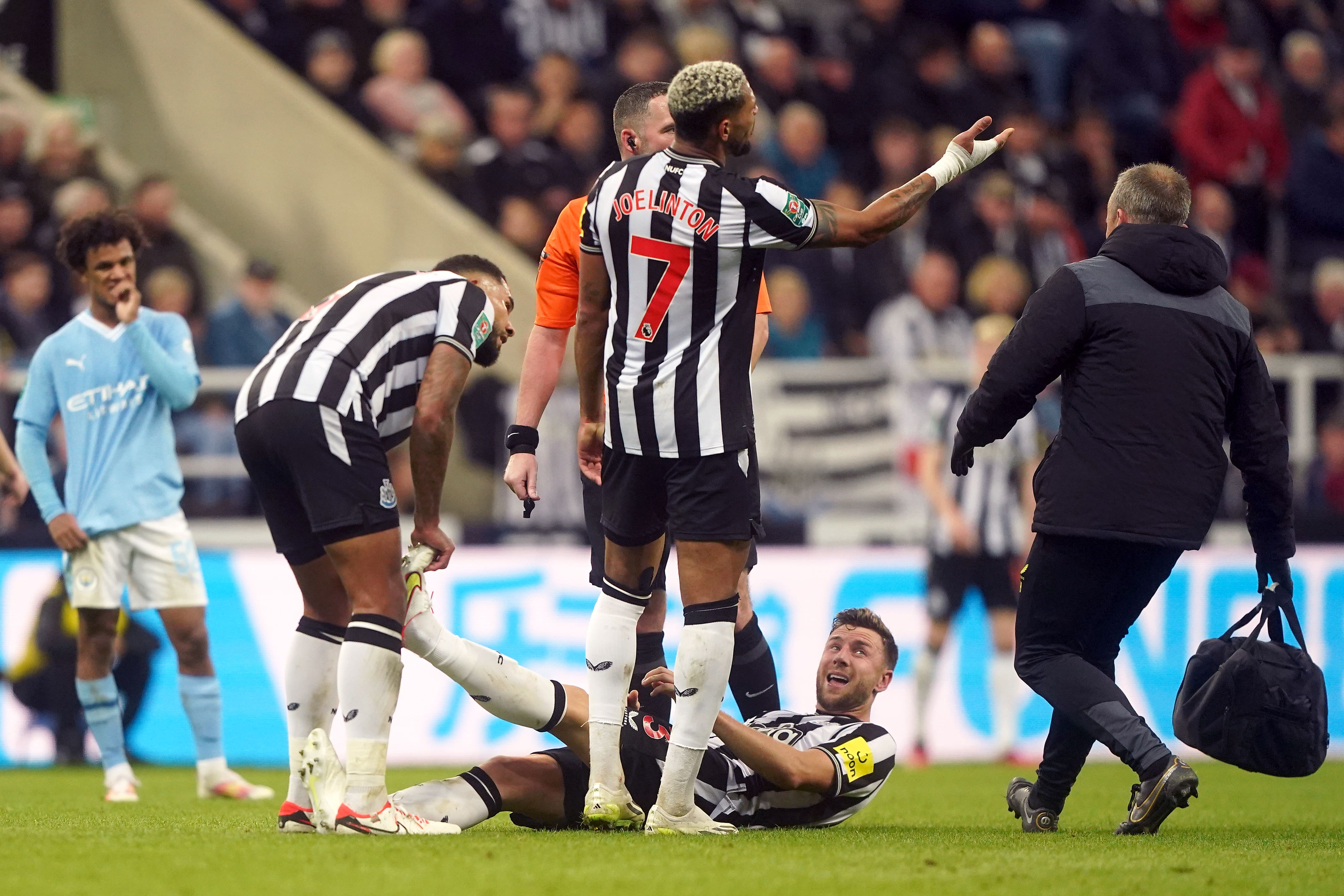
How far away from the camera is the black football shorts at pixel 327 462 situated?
523 centimetres

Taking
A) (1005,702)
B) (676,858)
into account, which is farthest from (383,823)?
(1005,702)

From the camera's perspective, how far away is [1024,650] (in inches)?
233

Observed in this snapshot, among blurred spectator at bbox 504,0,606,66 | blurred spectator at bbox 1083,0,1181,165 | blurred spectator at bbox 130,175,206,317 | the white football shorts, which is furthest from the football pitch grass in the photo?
blurred spectator at bbox 1083,0,1181,165

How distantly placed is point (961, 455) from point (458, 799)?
6.70 ft

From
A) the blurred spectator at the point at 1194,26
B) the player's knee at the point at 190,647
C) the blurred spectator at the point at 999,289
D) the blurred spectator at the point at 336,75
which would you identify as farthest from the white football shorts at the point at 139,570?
the blurred spectator at the point at 1194,26

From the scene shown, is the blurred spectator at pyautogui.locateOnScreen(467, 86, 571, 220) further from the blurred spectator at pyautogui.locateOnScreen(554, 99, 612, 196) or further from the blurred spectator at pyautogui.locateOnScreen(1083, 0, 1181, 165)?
the blurred spectator at pyautogui.locateOnScreen(1083, 0, 1181, 165)

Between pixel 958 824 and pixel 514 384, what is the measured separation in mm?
5912

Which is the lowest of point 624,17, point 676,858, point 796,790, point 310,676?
point 796,790

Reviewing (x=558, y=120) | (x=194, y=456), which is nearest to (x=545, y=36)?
(x=558, y=120)

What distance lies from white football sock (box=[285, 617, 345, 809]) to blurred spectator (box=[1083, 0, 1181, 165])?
1118 cm

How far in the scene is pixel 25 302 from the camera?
1126cm

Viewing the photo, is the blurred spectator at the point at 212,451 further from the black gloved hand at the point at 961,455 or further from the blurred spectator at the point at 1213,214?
the blurred spectator at the point at 1213,214

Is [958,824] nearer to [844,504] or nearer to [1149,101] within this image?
[844,504]

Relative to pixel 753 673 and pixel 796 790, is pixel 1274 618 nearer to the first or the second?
pixel 796 790
